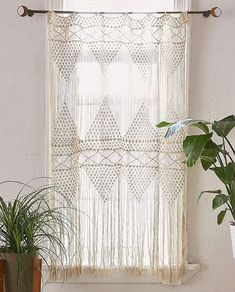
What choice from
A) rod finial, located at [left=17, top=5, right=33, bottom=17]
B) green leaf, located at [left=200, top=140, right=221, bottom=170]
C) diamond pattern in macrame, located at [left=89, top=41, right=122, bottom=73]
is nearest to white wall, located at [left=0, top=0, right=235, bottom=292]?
rod finial, located at [left=17, top=5, right=33, bottom=17]

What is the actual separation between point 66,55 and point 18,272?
45.1 inches

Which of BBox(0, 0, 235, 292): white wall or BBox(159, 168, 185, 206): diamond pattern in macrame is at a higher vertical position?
BBox(0, 0, 235, 292): white wall

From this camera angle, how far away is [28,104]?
3.03m

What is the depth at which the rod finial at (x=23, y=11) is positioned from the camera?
2.94 m

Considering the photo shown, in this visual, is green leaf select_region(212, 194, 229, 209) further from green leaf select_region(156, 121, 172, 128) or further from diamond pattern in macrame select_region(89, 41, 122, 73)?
diamond pattern in macrame select_region(89, 41, 122, 73)

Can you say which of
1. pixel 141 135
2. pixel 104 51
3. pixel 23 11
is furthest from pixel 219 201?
pixel 23 11

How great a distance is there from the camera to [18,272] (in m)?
2.49

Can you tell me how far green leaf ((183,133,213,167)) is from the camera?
2.50 metres

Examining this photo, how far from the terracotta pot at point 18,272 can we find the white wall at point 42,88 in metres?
0.55

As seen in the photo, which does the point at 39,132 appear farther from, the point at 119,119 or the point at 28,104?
the point at 119,119

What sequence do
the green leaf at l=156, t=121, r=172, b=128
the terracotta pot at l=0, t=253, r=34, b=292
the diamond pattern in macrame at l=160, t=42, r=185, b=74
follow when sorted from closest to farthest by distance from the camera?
the terracotta pot at l=0, t=253, r=34, b=292 → the green leaf at l=156, t=121, r=172, b=128 → the diamond pattern in macrame at l=160, t=42, r=185, b=74

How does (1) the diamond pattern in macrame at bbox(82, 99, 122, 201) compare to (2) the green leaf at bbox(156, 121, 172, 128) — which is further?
(1) the diamond pattern in macrame at bbox(82, 99, 122, 201)

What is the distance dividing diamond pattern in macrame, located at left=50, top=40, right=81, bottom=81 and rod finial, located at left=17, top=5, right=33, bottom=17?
22 centimetres

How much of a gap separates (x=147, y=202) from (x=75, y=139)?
0.51m
